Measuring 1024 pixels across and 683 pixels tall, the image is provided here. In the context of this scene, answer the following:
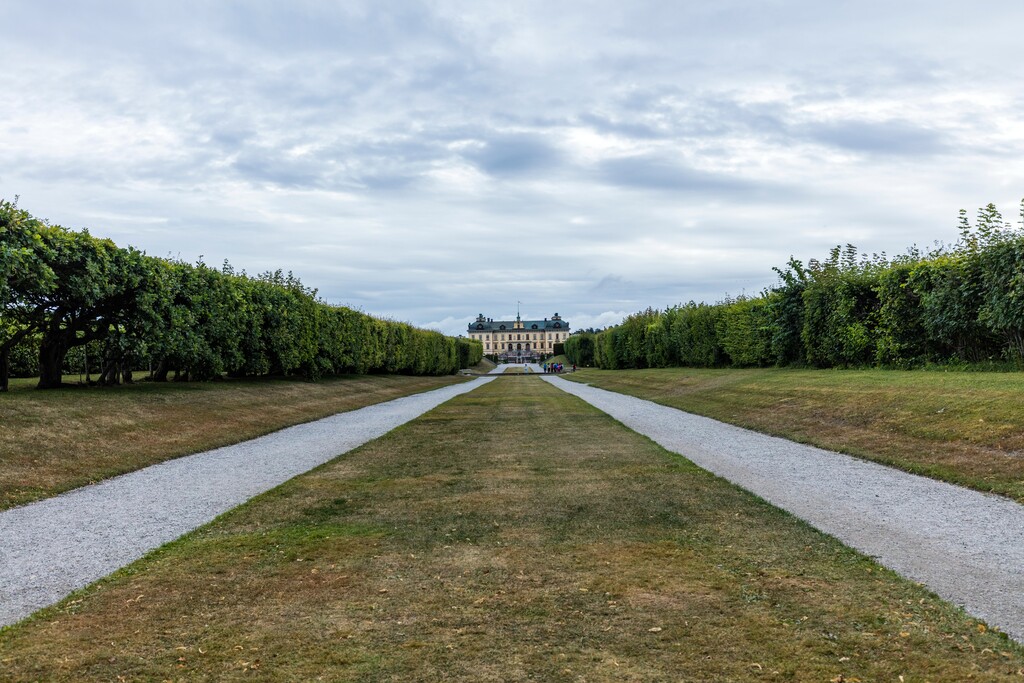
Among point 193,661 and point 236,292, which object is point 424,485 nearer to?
point 193,661

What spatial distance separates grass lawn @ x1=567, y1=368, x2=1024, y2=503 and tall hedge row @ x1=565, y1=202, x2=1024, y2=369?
1658 millimetres

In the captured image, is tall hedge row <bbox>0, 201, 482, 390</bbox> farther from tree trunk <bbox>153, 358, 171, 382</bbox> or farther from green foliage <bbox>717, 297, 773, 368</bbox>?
green foliage <bbox>717, 297, 773, 368</bbox>

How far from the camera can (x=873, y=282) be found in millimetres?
24094

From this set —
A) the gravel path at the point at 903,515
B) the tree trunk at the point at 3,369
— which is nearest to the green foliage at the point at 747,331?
the gravel path at the point at 903,515

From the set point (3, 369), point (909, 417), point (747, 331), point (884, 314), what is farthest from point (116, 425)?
point (747, 331)

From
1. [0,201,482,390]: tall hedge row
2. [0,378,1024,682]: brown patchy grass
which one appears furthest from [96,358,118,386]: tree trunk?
[0,378,1024,682]: brown patchy grass

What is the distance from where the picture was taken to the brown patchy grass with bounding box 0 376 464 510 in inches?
417

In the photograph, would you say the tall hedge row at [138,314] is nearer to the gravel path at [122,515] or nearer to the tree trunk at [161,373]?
the tree trunk at [161,373]

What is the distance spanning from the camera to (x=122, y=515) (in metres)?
8.08

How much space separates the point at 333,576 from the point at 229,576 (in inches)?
33.0

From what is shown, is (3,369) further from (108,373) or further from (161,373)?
(161,373)

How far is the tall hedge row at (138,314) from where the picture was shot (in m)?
15.6

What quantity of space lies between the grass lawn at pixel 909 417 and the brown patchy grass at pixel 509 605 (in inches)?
161

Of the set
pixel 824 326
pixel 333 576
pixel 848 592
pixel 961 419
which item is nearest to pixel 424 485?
pixel 333 576
